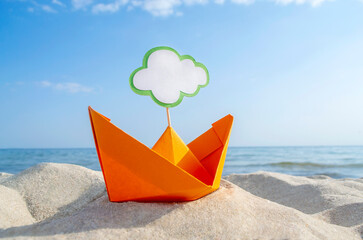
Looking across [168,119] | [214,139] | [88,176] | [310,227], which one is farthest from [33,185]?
[310,227]

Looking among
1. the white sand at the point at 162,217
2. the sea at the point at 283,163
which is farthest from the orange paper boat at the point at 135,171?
the sea at the point at 283,163

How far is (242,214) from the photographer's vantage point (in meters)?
2.01

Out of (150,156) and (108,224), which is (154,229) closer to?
(108,224)

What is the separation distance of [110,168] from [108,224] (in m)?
0.38

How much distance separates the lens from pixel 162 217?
6.24 feet

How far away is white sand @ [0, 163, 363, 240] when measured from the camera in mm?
1780

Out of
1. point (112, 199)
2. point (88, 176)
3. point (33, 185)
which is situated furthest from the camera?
point (88, 176)

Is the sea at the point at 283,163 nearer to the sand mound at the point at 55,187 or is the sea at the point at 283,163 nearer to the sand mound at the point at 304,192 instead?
the sand mound at the point at 304,192

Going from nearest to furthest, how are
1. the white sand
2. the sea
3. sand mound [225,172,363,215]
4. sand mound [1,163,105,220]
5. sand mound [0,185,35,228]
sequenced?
the white sand < sand mound [0,185,35,228] < sand mound [1,163,105,220] < sand mound [225,172,363,215] < the sea

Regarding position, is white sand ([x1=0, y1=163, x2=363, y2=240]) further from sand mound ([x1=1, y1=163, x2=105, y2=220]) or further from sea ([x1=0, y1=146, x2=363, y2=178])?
sea ([x1=0, y1=146, x2=363, y2=178])

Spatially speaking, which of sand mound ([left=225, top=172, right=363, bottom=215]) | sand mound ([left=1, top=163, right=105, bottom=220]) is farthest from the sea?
sand mound ([left=1, top=163, right=105, bottom=220])

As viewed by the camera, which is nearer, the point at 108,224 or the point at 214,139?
the point at 108,224

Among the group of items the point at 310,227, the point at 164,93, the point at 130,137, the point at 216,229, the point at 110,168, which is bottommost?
the point at 310,227

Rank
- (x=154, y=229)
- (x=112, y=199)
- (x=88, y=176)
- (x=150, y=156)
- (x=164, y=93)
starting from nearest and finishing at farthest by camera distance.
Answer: (x=154, y=229) < (x=150, y=156) < (x=112, y=199) < (x=164, y=93) < (x=88, y=176)
